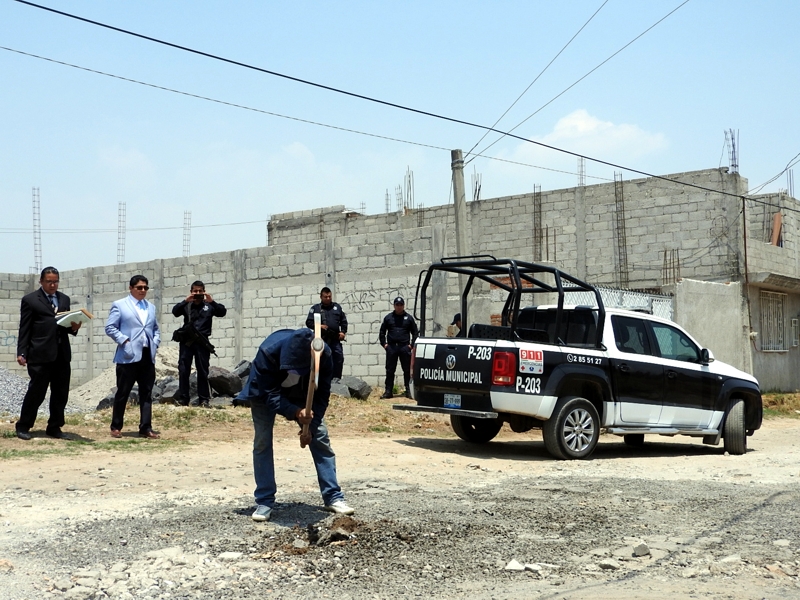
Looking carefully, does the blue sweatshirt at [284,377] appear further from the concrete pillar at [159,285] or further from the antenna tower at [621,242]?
the antenna tower at [621,242]

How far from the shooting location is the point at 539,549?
573cm

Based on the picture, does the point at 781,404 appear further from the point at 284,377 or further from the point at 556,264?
the point at 284,377

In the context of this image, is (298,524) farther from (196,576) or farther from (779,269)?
(779,269)

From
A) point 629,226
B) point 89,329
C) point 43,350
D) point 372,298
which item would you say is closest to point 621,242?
point 629,226

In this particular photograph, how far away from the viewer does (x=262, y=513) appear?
634 cm

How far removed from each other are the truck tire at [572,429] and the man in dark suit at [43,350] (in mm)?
5393

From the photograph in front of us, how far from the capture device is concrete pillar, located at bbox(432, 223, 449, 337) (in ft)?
53.6

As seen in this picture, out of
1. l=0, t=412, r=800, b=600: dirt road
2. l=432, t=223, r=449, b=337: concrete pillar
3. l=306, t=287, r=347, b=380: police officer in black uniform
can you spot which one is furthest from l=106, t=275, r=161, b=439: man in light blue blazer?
l=432, t=223, r=449, b=337: concrete pillar

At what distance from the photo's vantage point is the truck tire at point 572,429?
1008cm

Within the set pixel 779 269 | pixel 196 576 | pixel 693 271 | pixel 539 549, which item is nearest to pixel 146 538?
pixel 196 576

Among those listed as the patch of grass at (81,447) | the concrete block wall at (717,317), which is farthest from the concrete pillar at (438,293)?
the patch of grass at (81,447)

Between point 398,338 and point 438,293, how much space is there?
4.20ft

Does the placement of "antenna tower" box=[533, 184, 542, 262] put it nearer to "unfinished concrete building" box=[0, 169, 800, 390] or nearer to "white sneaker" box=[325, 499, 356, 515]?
"unfinished concrete building" box=[0, 169, 800, 390]

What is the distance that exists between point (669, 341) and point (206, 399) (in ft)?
22.2
